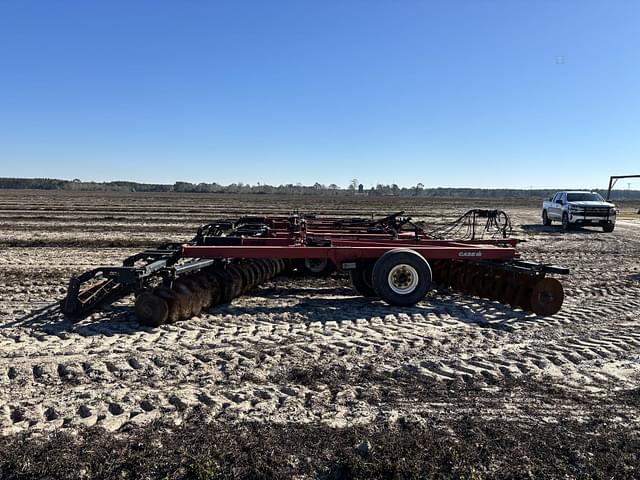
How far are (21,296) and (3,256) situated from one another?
16.9ft

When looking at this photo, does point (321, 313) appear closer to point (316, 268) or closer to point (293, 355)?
point (293, 355)

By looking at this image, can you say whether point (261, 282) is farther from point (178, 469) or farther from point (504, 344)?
point (178, 469)

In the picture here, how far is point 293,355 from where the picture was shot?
201 inches

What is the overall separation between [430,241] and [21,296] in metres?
6.16

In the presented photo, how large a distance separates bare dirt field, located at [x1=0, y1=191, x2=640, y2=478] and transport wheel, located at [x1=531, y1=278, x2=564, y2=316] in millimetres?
141

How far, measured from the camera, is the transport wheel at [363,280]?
24.9 ft

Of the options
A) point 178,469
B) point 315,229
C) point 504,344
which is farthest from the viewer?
point 315,229

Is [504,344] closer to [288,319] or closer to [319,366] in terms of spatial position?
[319,366]

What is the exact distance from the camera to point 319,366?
4809mm

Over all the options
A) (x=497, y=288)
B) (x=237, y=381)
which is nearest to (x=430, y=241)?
(x=497, y=288)

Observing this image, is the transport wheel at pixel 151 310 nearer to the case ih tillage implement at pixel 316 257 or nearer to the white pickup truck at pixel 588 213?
the case ih tillage implement at pixel 316 257

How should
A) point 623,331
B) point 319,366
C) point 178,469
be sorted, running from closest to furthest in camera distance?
point 178,469, point 319,366, point 623,331

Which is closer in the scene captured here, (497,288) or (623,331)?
(623,331)

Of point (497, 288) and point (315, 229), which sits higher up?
point (315, 229)
